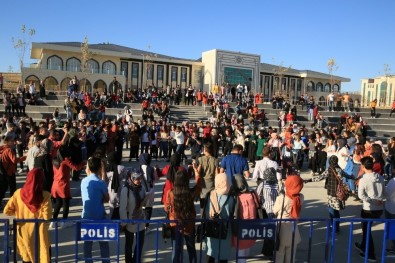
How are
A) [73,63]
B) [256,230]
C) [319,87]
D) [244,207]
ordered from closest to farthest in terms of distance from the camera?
[256,230]
[244,207]
[73,63]
[319,87]

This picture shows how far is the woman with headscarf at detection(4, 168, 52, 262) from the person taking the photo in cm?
454

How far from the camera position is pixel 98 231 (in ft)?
13.7

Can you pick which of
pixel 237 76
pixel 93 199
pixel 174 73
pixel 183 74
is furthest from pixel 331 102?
pixel 93 199

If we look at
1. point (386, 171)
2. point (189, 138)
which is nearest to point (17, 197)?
point (189, 138)

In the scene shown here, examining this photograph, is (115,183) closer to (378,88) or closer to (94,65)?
(94,65)

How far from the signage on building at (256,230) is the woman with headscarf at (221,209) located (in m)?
0.45

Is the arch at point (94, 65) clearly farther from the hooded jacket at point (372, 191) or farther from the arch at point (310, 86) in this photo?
the hooded jacket at point (372, 191)

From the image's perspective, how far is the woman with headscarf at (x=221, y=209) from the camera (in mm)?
4801

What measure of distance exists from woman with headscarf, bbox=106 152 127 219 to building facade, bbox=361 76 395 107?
6257 cm

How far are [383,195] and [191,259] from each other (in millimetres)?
3366

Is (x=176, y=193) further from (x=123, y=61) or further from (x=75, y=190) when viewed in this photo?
(x=123, y=61)

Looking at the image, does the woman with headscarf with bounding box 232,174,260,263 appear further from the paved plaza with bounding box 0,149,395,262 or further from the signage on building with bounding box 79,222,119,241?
the signage on building with bounding box 79,222,119,241

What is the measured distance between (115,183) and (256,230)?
232 cm

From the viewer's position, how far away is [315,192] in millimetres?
10922
